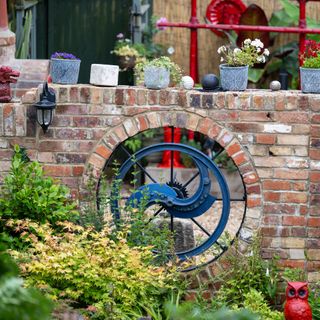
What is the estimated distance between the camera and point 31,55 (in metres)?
10.1

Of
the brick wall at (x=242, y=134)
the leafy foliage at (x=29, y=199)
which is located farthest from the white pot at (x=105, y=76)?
the leafy foliage at (x=29, y=199)

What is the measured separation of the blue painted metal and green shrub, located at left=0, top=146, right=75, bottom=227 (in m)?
0.43

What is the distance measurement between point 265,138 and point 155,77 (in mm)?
894

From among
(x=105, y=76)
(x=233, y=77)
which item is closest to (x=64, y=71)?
(x=105, y=76)

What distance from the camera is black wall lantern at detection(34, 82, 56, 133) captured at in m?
6.86

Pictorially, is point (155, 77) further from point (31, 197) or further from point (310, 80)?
point (31, 197)

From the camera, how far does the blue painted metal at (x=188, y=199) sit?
23.0ft

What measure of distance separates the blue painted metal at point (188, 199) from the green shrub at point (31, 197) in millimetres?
425

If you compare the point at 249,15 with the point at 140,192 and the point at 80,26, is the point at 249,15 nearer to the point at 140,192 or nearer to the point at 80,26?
the point at 80,26

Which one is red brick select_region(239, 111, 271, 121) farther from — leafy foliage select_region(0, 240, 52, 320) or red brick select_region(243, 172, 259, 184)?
leafy foliage select_region(0, 240, 52, 320)

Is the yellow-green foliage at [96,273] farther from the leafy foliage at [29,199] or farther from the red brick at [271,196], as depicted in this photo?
the red brick at [271,196]

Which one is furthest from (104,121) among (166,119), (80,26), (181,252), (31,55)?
(80,26)

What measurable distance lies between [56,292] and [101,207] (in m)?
1.04

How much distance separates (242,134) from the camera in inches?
274
